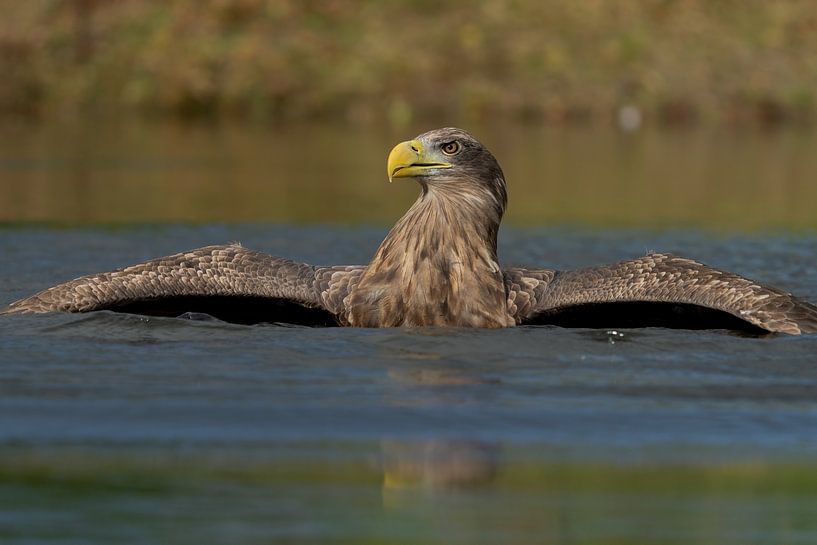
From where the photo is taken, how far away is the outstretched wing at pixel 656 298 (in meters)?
10.1

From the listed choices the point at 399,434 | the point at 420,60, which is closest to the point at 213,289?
the point at 399,434

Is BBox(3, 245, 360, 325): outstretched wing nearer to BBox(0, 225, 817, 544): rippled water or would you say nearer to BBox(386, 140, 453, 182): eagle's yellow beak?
BBox(0, 225, 817, 544): rippled water

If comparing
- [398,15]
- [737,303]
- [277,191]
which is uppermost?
[398,15]

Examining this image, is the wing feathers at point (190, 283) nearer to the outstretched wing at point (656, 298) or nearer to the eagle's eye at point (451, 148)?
the eagle's eye at point (451, 148)

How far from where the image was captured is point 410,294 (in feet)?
33.4

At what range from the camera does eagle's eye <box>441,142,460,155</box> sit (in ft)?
34.3

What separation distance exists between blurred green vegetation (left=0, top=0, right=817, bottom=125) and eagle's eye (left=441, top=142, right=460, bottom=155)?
78.9 feet

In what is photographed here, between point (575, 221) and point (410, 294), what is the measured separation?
846 centimetres

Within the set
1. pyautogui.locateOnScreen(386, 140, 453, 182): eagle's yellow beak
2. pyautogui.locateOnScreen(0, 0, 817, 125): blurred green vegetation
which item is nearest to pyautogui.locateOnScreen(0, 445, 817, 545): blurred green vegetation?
pyautogui.locateOnScreen(386, 140, 453, 182): eagle's yellow beak

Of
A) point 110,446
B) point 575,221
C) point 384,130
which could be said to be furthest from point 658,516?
point 384,130

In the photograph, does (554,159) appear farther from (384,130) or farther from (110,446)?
(110,446)

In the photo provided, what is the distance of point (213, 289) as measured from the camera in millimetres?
10367

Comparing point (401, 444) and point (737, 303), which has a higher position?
point (737, 303)

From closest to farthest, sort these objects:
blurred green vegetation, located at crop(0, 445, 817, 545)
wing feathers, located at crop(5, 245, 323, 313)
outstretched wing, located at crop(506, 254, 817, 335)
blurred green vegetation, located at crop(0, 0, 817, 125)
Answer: blurred green vegetation, located at crop(0, 445, 817, 545) < outstretched wing, located at crop(506, 254, 817, 335) < wing feathers, located at crop(5, 245, 323, 313) < blurred green vegetation, located at crop(0, 0, 817, 125)
